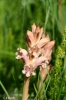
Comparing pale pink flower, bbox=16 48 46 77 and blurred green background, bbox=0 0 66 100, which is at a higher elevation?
blurred green background, bbox=0 0 66 100

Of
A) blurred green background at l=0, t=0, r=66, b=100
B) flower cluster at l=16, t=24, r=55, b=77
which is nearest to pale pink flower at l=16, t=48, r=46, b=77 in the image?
flower cluster at l=16, t=24, r=55, b=77

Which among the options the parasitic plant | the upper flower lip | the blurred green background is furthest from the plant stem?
the blurred green background

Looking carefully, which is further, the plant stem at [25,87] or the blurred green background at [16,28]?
the blurred green background at [16,28]

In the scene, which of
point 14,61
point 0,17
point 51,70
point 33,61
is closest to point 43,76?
point 51,70

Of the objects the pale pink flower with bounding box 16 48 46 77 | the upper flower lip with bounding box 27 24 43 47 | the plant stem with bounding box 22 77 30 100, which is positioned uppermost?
the upper flower lip with bounding box 27 24 43 47

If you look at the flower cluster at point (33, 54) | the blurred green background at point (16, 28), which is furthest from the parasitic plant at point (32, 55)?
the blurred green background at point (16, 28)

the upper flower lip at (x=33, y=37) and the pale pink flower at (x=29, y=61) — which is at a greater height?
the upper flower lip at (x=33, y=37)

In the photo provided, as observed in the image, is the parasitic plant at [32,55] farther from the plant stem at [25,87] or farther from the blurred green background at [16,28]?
the blurred green background at [16,28]

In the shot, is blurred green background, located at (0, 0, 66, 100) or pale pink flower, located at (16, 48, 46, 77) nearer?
pale pink flower, located at (16, 48, 46, 77)

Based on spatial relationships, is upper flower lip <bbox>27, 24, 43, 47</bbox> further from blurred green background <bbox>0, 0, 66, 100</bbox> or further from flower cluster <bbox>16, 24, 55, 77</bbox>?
blurred green background <bbox>0, 0, 66, 100</bbox>

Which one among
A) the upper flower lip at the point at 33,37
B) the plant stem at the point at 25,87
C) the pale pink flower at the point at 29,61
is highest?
the upper flower lip at the point at 33,37

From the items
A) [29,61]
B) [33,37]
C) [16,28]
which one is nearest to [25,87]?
[29,61]
